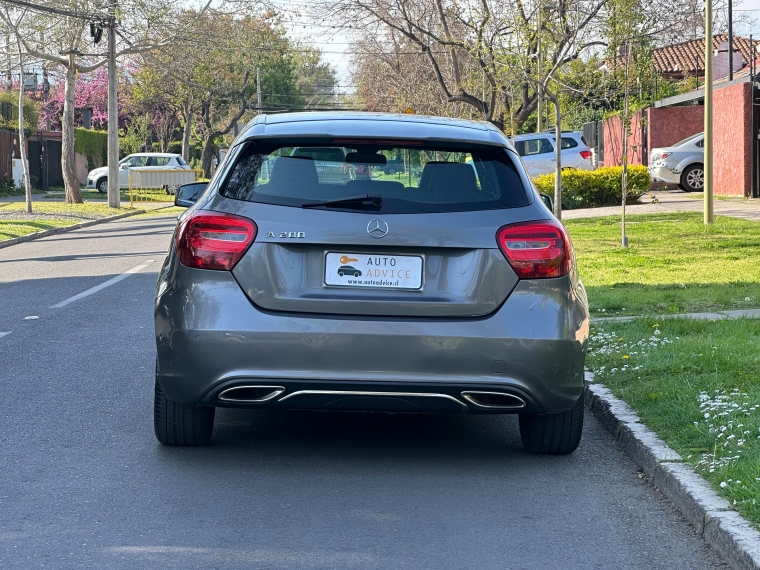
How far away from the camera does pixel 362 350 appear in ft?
15.7

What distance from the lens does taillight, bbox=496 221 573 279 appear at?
4.90 metres

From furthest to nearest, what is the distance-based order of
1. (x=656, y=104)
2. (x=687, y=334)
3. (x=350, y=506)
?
(x=656, y=104) → (x=687, y=334) → (x=350, y=506)

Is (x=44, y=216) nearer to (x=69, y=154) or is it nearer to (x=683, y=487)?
(x=69, y=154)

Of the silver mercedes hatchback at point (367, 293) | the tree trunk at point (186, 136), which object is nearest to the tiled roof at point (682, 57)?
the tree trunk at point (186, 136)

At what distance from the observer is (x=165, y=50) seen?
1443 inches

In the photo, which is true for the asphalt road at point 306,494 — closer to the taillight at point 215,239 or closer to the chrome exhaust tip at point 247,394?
the chrome exhaust tip at point 247,394

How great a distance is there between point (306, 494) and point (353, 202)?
4.23ft

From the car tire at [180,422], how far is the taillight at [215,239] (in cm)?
75

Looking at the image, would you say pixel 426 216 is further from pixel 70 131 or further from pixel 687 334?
pixel 70 131

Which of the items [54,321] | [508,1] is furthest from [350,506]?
[508,1]

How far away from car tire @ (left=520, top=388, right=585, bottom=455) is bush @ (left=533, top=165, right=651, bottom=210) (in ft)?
71.6

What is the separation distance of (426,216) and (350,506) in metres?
1.29

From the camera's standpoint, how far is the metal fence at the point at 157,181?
142 ft

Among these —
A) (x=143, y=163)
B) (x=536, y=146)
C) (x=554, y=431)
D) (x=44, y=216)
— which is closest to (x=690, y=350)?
(x=554, y=431)
